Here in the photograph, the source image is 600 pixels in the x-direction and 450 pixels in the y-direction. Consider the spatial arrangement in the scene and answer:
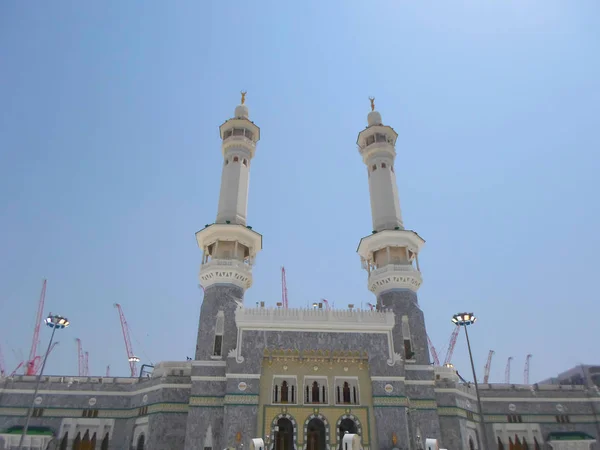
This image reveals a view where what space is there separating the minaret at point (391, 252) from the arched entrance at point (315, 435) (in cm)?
882

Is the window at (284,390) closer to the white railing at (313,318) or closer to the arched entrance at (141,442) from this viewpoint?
the white railing at (313,318)

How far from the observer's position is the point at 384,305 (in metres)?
40.9

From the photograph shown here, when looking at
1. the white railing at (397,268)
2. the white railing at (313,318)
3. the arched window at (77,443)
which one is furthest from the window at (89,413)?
the white railing at (397,268)

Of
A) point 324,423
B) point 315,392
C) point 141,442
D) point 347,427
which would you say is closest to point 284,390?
point 315,392

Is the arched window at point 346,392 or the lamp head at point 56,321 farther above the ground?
the lamp head at point 56,321

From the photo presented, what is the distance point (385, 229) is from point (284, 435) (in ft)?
65.5

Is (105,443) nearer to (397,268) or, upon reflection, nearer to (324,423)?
(324,423)

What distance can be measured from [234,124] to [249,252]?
1453 cm

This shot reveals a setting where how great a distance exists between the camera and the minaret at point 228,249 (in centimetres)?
3747

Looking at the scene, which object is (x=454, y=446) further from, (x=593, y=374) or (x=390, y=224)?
(x=593, y=374)

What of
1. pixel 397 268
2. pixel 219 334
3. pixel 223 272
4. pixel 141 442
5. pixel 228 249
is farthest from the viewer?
pixel 228 249

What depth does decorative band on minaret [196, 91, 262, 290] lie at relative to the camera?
132 ft

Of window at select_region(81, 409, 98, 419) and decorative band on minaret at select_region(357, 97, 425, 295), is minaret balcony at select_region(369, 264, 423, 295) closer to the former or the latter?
decorative band on minaret at select_region(357, 97, 425, 295)

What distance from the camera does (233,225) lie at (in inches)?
1642
